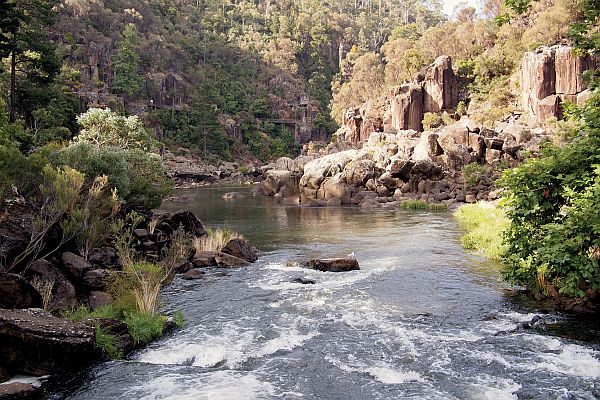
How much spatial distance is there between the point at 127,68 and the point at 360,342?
114 m

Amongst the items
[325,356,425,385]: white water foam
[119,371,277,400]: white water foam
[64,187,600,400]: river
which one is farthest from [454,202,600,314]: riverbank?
[119,371,277,400]: white water foam

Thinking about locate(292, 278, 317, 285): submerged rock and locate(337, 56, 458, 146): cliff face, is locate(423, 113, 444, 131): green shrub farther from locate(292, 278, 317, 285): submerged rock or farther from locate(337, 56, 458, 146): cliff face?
locate(292, 278, 317, 285): submerged rock

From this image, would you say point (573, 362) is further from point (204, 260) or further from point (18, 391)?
point (204, 260)

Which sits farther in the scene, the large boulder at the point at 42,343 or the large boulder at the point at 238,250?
the large boulder at the point at 238,250

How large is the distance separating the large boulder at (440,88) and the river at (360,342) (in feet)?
233

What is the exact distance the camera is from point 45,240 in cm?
1691

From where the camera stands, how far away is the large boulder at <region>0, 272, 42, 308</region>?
41.8ft

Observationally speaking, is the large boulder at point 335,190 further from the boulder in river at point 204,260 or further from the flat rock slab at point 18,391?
the flat rock slab at point 18,391

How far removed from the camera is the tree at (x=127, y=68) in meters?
111

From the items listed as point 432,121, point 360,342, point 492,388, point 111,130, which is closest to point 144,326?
point 360,342

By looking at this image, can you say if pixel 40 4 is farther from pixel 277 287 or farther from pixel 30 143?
pixel 277 287

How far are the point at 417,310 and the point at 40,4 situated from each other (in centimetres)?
4181

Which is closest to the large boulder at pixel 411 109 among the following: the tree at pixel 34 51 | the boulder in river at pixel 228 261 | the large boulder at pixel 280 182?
the large boulder at pixel 280 182

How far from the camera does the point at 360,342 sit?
13.5m
